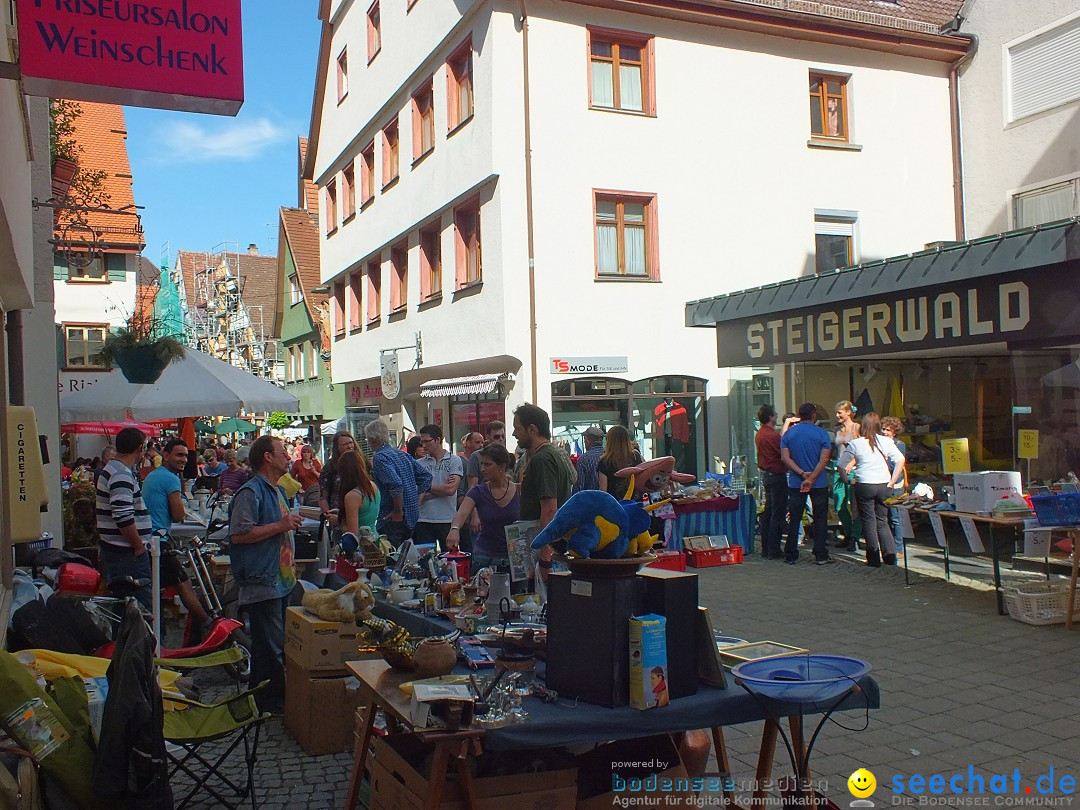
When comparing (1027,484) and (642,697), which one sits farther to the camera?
(1027,484)

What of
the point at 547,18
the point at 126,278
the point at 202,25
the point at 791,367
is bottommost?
the point at 791,367

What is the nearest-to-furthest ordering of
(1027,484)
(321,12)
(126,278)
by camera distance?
(1027,484)
(321,12)
(126,278)

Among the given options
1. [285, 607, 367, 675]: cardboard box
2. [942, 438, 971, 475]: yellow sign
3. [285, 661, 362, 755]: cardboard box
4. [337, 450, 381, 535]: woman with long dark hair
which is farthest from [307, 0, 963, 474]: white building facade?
[285, 661, 362, 755]: cardboard box

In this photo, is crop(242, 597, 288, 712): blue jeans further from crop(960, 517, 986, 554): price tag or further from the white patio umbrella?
crop(960, 517, 986, 554): price tag

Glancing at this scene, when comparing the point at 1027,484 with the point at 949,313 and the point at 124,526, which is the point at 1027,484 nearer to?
the point at 949,313

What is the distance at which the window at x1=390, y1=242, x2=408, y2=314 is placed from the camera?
2269 centimetres

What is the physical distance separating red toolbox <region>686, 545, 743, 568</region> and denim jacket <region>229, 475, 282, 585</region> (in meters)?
6.80

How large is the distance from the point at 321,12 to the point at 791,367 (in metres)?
20.4

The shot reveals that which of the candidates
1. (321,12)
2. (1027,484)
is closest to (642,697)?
(1027,484)

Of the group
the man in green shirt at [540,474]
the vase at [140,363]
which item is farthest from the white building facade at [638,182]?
the man in green shirt at [540,474]

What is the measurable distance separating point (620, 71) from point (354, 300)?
40.0 feet

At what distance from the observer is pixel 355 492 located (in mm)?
7758

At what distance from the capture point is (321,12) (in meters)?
28.5

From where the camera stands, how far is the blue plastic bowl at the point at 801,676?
3.31 metres
